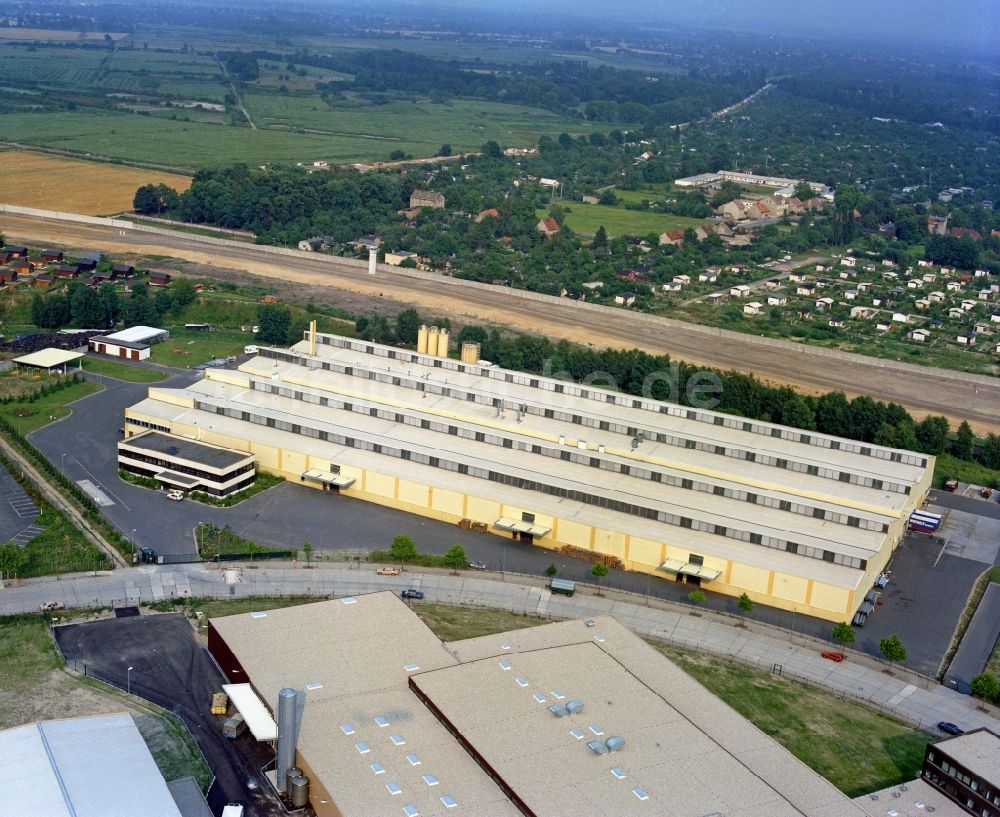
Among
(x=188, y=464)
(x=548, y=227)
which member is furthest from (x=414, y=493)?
(x=548, y=227)

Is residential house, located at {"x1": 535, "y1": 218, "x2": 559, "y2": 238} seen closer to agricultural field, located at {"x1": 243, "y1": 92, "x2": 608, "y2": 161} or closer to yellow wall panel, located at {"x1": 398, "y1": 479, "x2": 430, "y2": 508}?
agricultural field, located at {"x1": 243, "y1": 92, "x2": 608, "y2": 161}

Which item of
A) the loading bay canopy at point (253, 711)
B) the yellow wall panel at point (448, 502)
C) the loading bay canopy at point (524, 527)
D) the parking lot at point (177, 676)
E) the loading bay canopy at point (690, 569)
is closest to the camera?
the parking lot at point (177, 676)

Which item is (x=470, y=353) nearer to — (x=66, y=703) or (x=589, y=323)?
(x=589, y=323)

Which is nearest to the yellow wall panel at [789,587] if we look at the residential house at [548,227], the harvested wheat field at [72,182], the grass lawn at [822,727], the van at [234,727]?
the grass lawn at [822,727]

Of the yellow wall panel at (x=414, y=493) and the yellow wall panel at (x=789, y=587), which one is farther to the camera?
the yellow wall panel at (x=414, y=493)

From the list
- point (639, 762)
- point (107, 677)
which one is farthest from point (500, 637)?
point (107, 677)

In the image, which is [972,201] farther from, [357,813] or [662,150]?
[357,813]

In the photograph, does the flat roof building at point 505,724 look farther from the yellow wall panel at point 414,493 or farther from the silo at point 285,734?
the yellow wall panel at point 414,493
